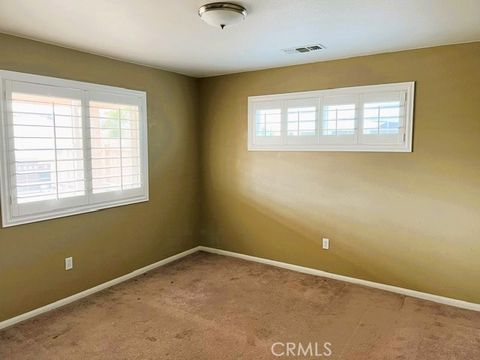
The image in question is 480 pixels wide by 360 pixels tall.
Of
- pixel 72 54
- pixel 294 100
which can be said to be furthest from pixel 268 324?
pixel 72 54

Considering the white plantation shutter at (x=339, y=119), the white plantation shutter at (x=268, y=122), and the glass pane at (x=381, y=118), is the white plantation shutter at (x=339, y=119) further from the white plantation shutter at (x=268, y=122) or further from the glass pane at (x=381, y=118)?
the white plantation shutter at (x=268, y=122)

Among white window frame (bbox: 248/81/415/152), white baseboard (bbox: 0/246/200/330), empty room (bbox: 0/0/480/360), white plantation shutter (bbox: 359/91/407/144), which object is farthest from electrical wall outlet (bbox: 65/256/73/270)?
white plantation shutter (bbox: 359/91/407/144)

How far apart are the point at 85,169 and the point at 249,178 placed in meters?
1.92

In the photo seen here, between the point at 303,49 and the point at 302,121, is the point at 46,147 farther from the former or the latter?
the point at 302,121

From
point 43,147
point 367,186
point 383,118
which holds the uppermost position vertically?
point 383,118

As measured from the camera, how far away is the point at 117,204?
3.71 m

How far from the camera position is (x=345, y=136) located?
3674mm

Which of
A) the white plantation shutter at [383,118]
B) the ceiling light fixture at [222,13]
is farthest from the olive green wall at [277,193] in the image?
the ceiling light fixture at [222,13]

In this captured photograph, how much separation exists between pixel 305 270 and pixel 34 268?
277 centimetres

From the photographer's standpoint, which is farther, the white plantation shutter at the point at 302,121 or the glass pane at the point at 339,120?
the white plantation shutter at the point at 302,121

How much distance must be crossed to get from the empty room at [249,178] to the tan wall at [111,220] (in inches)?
0.7

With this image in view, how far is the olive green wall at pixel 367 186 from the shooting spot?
3.12 metres

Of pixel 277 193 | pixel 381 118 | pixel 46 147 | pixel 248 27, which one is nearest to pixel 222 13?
pixel 248 27

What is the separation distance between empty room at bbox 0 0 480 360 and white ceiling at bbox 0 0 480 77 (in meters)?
0.02
